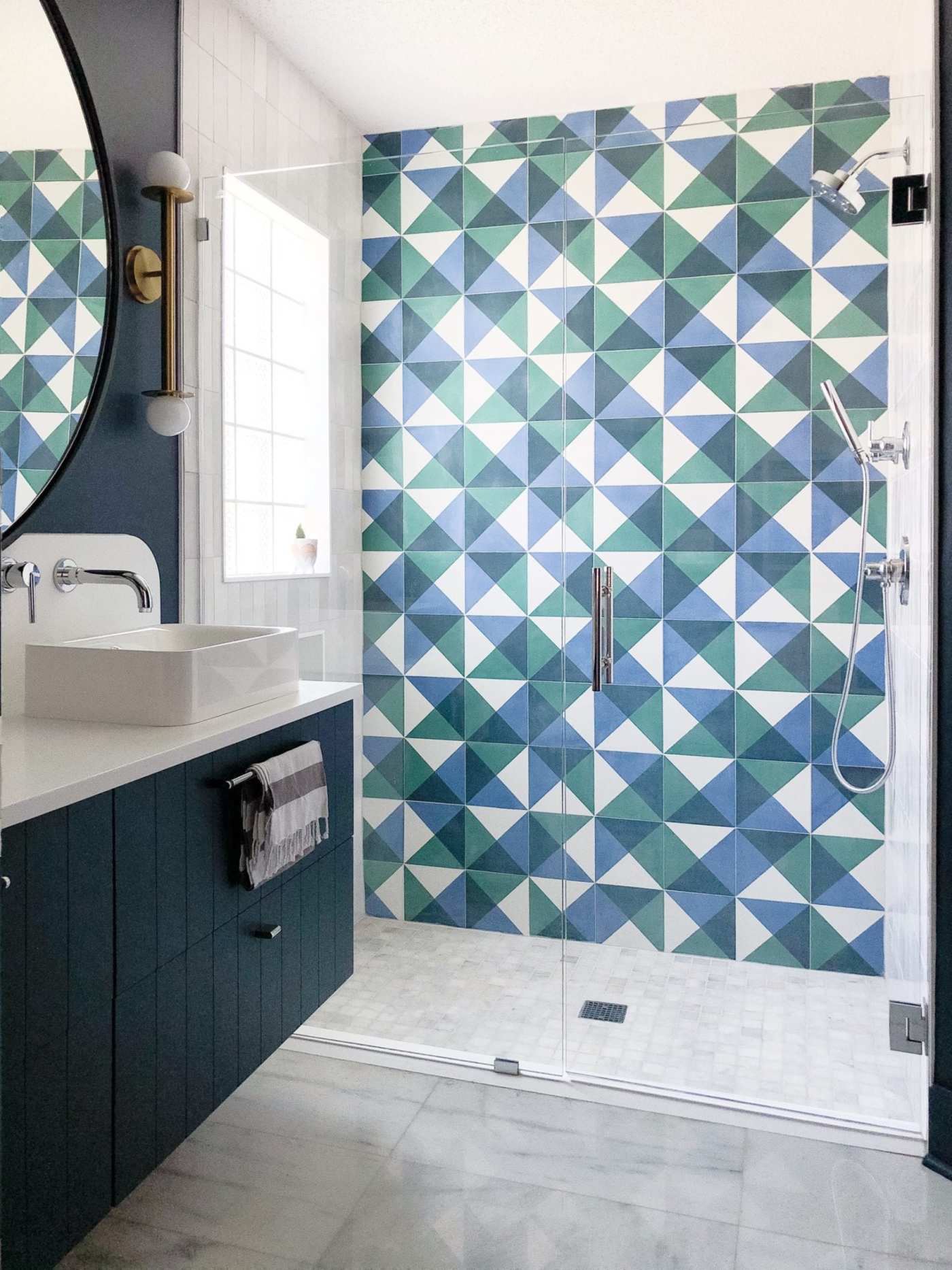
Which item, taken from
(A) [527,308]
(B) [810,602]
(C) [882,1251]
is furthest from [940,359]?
(C) [882,1251]

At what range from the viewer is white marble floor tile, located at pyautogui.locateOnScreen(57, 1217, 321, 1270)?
1.77 metres

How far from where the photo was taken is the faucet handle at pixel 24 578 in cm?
194

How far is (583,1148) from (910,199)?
2084 millimetres

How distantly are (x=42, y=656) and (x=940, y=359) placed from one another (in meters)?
1.86

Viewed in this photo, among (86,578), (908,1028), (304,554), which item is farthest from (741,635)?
(86,578)

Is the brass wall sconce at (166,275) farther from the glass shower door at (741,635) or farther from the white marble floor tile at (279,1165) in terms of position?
the white marble floor tile at (279,1165)

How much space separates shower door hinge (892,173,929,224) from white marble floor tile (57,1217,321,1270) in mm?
2313

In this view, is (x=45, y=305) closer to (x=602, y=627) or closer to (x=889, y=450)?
(x=602, y=627)

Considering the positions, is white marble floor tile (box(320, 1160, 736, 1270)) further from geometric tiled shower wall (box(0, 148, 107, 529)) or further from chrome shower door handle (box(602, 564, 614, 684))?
geometric tiled shower wall (box(0, 148, 107, 529))

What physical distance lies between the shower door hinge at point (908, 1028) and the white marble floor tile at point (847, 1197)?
22cm

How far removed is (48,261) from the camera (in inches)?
73.8

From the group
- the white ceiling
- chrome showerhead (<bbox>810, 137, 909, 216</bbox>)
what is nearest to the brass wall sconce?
the white ceiling

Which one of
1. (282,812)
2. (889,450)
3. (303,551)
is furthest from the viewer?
(303,551)

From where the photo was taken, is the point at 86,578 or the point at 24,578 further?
the point at 86,578
